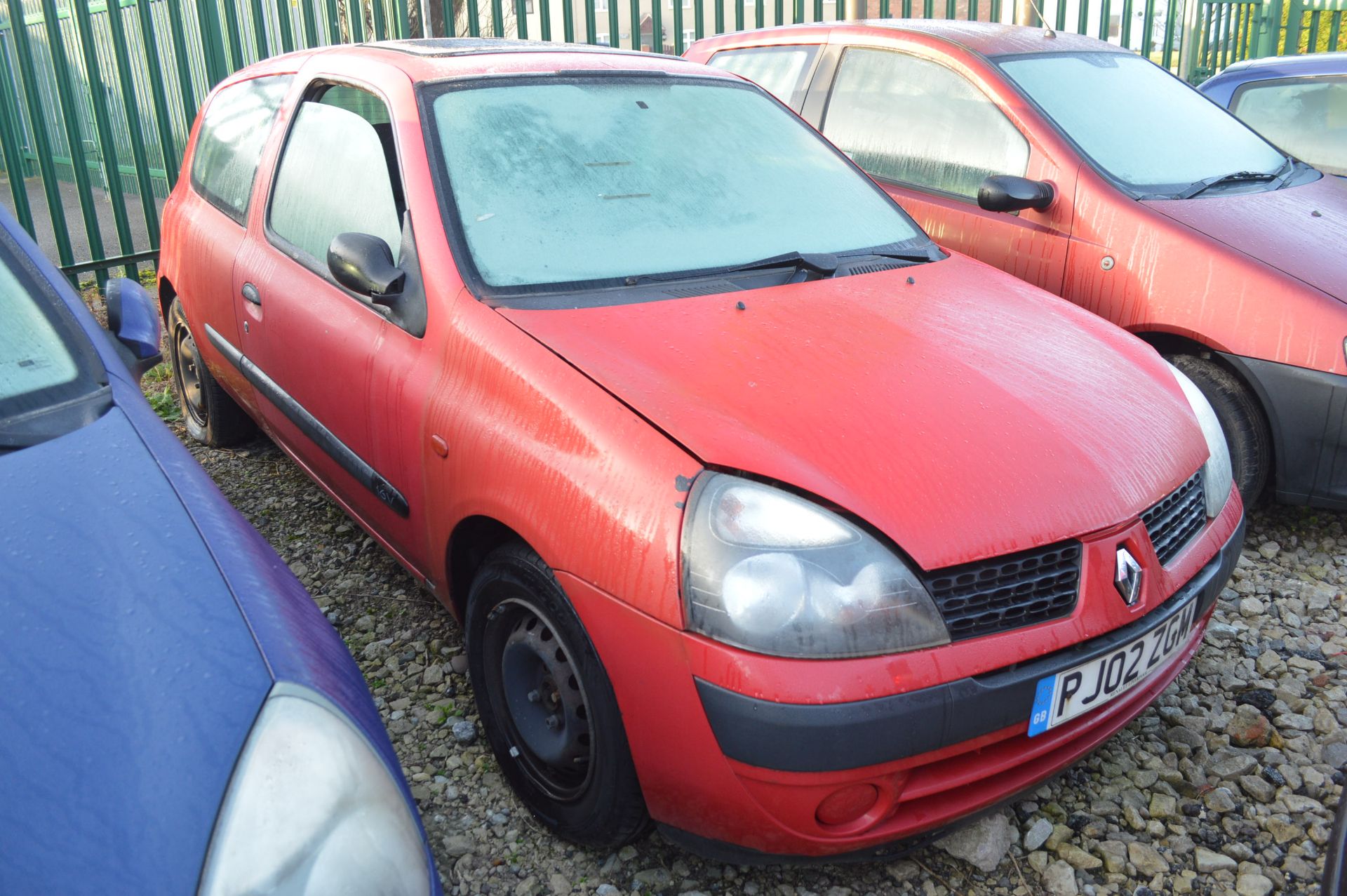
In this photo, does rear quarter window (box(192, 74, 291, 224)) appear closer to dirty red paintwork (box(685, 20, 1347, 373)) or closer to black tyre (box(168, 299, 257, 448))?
black tyre (box(168, 299, 257, 448))

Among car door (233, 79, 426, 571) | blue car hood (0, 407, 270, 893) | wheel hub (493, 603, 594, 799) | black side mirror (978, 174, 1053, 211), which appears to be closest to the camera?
blue car hood (0, 407, 270, 893)

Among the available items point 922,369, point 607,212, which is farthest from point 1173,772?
point 607,212

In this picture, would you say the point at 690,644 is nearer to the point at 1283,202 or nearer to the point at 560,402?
the point at 560,402

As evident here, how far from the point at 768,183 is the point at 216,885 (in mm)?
2192

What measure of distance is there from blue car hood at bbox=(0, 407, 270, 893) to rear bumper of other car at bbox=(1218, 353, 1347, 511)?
10.0 feet

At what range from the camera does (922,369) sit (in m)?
2.12

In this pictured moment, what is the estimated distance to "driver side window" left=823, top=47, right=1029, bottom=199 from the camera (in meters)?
3.98

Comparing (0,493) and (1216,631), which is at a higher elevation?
(0,493)

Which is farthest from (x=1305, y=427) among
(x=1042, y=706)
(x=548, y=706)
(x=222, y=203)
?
(x=222, y=203)

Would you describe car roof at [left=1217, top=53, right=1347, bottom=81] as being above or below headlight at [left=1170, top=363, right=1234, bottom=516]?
above

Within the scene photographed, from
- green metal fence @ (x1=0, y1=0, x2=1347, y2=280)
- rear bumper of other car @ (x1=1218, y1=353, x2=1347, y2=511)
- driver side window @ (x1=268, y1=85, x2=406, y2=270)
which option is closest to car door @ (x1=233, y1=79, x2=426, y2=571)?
driver side window @ (x1=268, y1=85, x2=406, y2=270)

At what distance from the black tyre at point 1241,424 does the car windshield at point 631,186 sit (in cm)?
118

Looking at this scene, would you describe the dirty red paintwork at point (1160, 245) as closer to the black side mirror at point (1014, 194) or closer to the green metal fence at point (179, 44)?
the black side mirror at point (1014, 194)

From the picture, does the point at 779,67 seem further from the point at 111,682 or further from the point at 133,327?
the point at 111,682
